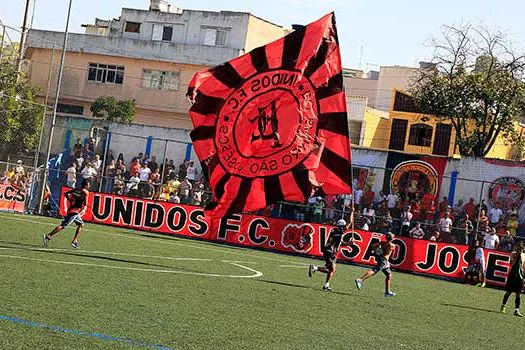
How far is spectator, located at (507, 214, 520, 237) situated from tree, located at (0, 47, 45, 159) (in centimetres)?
1701

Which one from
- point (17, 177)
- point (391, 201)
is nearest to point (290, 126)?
point (391, 201)

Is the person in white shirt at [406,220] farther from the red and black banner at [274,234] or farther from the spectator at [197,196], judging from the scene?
the spectator at [197,196]

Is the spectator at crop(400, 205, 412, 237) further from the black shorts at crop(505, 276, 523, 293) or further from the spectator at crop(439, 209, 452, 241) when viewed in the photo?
the black shorts at crop(505, 276, 523, 293)

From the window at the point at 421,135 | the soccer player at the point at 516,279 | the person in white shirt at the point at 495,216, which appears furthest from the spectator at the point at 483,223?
the window at the point at 421,135

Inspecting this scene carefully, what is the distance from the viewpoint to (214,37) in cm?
6097

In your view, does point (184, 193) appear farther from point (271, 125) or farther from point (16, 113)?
point (271, 125)

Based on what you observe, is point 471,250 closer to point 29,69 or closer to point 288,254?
point 288,254

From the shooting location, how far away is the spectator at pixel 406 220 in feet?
106

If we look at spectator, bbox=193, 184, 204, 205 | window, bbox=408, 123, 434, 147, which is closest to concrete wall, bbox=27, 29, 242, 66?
window, bbox=408, 123, 434, 147

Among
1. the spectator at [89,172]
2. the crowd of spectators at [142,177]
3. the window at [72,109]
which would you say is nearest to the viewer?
the crowd of spectators at [142,177]

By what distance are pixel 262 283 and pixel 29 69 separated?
42.5 metres

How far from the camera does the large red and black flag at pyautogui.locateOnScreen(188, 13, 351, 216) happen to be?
1631 cm

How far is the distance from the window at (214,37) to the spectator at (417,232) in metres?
30.4

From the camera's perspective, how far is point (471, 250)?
3014cm
